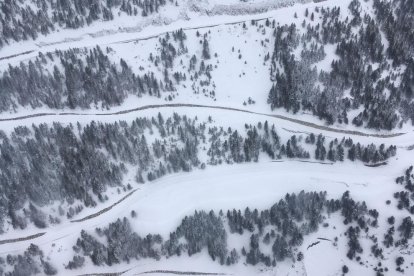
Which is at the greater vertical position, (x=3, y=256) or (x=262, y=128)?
(x=262, y=128)

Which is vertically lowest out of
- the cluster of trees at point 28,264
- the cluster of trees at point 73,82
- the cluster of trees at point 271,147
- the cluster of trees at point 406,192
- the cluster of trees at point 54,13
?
the cluster of trees at point 28,264

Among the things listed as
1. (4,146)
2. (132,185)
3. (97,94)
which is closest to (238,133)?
(132,185)

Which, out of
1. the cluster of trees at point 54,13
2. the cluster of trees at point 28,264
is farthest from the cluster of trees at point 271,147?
the cluster of trees at point 28,264

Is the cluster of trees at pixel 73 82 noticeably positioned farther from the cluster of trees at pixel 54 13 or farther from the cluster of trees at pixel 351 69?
the cluster of trees at pixel 351 69

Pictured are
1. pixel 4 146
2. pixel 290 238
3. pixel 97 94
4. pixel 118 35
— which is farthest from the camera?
pixel 118 35

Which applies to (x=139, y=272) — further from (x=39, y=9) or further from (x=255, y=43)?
(x=39, y=9)

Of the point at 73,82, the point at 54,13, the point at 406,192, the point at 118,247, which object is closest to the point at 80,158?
the point at 73,82
